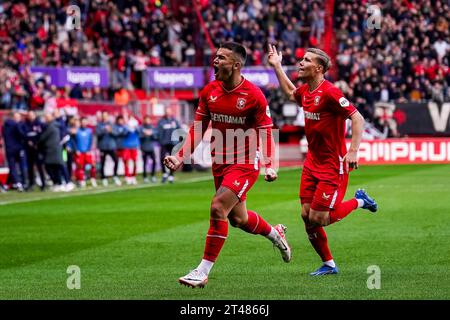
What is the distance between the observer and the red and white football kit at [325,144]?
12273mm

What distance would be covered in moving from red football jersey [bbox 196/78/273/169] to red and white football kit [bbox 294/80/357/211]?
1.91 feet

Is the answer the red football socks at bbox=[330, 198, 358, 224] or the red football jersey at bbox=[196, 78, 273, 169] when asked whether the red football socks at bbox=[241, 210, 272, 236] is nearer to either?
the red football jersey at bbox=[196, 78, 273, 169]

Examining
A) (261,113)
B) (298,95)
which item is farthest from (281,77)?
(261,113)

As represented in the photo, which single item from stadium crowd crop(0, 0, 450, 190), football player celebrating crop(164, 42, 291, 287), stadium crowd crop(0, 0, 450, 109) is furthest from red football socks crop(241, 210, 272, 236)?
stadium crowd crop(0, 0, 450, 109)

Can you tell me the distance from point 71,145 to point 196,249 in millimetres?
15954

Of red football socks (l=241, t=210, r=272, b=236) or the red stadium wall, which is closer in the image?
red football socks (l=241, t=210, r=272, b=236)

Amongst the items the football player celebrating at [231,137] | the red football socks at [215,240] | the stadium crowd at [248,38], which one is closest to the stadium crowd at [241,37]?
the stadium crowd at [248,38]

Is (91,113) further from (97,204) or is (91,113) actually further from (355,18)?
(355,18)

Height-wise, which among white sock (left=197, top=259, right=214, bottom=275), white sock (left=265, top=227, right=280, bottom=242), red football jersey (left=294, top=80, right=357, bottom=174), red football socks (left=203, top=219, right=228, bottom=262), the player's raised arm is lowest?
white sock (left=197, top=259, right=214, bottom=275)

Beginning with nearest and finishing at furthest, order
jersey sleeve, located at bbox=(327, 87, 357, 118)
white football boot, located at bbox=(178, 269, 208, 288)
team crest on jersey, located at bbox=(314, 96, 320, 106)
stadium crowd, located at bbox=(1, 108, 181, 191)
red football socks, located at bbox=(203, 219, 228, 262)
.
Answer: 1. white football boot, located at bbox=(178, 269, 208, 288)
2. red football socks, located at bbox=(203, 219, 228, 262)
3. jersey sleeve, located at bbox=(327, 87, 357, 118)
4. team crest on jersey, located at bbox=(314, 96, 320, 106)
5. stadium crowd, located at bbox=(1, 108, 181, 191)

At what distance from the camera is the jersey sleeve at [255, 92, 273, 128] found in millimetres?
11914

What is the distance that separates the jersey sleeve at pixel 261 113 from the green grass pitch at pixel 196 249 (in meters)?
1.64

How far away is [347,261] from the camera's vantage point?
1376 centimetres
